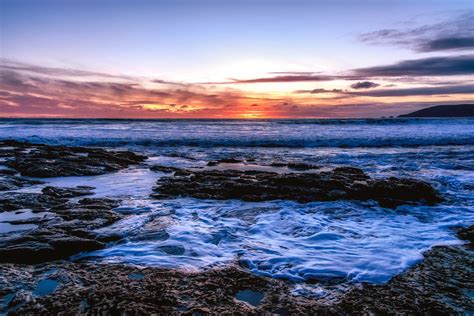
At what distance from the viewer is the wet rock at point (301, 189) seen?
807 cm

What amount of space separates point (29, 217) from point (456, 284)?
6262mm

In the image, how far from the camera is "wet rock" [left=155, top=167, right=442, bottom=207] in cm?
807

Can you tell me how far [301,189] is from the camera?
8.76 metres

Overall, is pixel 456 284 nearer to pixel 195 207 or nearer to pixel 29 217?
pixel 195 207

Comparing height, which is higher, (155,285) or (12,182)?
(12,182)

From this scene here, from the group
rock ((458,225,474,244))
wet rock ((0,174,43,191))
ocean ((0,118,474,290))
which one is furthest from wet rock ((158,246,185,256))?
wet rock ((0,174,43,191))

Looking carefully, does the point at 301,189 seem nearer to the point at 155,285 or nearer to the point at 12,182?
the point at 155,285

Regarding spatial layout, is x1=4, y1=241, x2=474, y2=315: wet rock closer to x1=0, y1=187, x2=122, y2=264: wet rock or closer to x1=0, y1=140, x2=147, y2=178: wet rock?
x1=0, y1=187, x2=122, y2=264: wet rock

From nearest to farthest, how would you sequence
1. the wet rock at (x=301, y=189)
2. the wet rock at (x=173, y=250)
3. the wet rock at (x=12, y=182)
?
1. the wet rock at (x=173, y=250)
2. the wet rock at (x=301, y=189)
3. the wet rock at (x=12, y=182)

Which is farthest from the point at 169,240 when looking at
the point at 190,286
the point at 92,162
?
the point at 92,162

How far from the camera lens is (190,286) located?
370 centimetres

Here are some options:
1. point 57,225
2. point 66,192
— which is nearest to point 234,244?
point 57,225

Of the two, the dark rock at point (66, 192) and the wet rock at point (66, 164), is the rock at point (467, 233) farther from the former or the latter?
the wet rock at point (66, 164)

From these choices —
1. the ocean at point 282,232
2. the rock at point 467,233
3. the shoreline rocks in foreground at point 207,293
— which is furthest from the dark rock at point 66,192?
the rock at point 467,233
